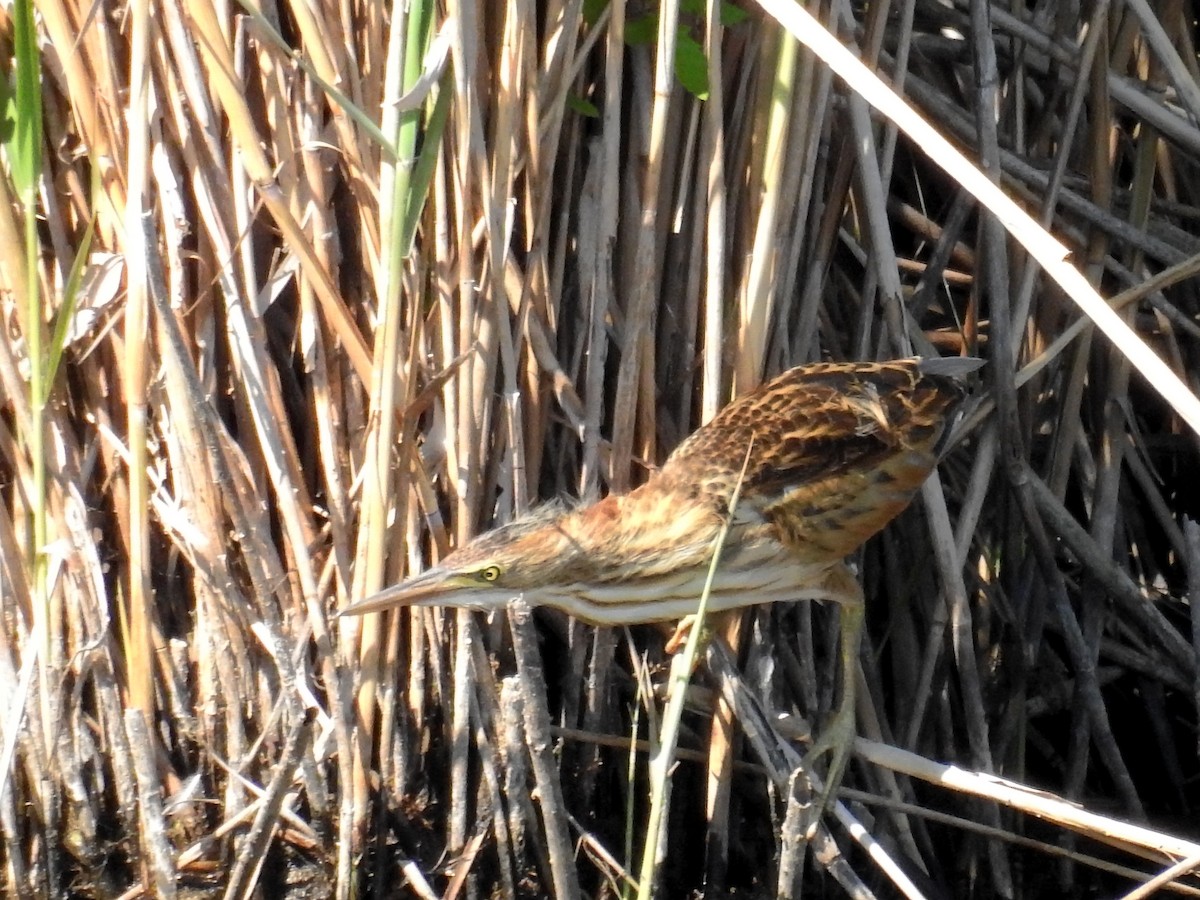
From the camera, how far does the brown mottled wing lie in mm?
2230

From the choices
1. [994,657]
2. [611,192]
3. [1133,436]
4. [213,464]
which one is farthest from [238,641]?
[1133,436]

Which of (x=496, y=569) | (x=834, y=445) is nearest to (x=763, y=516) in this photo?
(x=834, y=445)

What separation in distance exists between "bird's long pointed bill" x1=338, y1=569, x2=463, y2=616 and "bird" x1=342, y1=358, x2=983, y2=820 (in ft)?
0.09

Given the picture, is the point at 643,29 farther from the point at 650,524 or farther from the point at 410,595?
the point at 410,595

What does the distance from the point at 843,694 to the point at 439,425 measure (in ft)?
2.51

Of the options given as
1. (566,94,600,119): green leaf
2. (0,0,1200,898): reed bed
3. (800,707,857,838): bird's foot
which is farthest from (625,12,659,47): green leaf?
(800,707,857,838): bird's foot

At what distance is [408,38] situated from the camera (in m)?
1.81

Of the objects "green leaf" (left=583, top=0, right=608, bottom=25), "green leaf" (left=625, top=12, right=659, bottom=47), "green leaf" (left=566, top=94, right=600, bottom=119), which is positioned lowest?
"green leaf" (left=566, top=94, right=600, bottom=119)

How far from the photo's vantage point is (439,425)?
2.17 m

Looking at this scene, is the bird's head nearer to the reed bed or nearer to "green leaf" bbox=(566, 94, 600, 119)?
the reed bed

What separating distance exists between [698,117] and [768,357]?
0.40 m

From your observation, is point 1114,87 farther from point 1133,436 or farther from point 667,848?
point 667,848

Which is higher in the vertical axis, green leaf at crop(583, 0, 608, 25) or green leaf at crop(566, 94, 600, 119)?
green leaf at crop(583, 0, 608, 25)

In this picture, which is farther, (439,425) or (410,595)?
(439,425)
